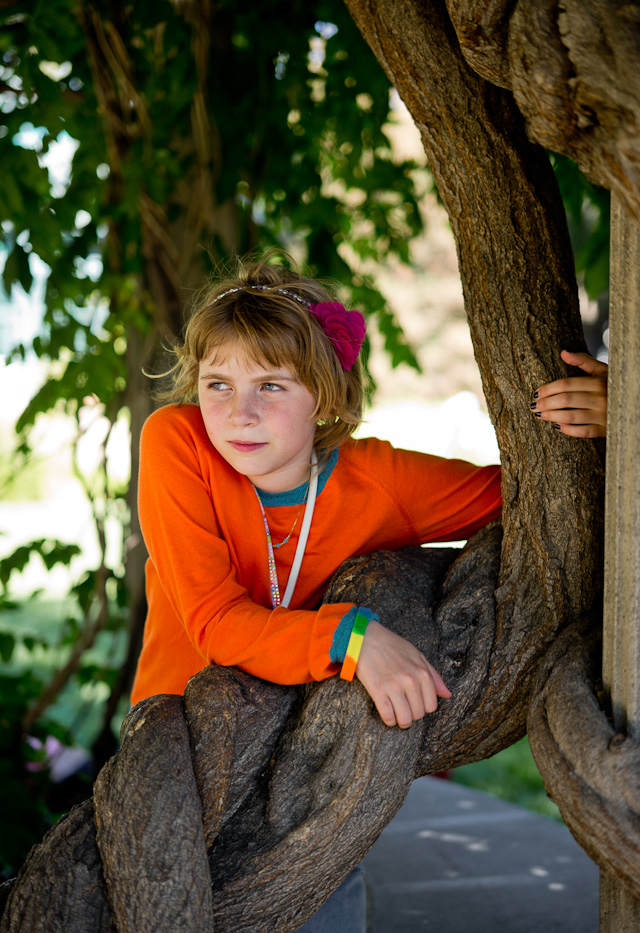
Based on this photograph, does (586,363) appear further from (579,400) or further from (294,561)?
(294,561)

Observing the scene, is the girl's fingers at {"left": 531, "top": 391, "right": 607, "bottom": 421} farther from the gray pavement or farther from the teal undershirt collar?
the gray pavement

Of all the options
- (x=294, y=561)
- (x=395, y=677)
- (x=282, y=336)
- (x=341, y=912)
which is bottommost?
(x=341, y=912)

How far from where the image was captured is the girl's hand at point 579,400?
1.25 meters

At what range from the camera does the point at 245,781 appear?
122cm

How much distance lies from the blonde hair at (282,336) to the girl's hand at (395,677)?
1.60ft

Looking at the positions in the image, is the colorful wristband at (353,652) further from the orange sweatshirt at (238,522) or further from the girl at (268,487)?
the orange sweatshirt at (238,522)

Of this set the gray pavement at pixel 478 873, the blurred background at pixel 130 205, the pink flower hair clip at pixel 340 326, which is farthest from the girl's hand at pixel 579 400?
the gray pavement at pixel 478 873

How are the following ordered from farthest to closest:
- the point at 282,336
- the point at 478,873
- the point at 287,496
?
the point at 478,873, the point at 287,496, the point at 282,336

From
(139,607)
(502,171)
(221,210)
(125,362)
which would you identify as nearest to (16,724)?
(139,607)

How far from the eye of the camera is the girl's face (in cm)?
142

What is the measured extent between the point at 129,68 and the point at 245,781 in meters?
2.16

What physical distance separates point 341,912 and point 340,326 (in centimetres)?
114

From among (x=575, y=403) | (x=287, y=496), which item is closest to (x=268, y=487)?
(x=287, y=496)

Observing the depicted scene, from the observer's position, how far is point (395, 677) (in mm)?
1181
